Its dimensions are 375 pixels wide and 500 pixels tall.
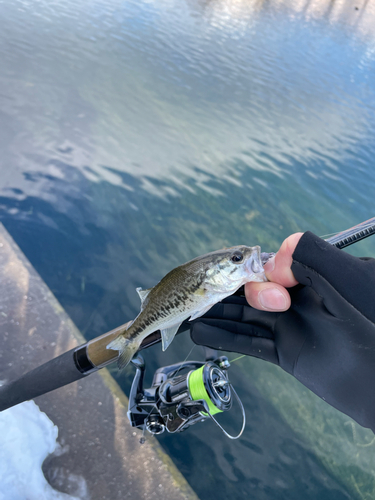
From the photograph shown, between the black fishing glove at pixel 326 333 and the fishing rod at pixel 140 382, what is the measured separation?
0.99ft

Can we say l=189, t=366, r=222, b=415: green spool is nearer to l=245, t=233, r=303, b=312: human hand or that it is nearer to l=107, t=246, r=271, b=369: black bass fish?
l=107, t=246, r=271, b=369: black bass fish

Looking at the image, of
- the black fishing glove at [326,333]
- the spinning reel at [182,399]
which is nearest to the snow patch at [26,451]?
the spinning reel at [182,399]

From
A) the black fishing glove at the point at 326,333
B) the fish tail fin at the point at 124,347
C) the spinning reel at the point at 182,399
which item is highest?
the black fishing glove at the point at 326,333

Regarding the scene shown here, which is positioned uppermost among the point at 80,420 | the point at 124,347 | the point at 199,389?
the point at 124,347

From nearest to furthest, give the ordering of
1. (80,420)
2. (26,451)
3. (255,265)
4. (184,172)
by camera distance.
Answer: (255,265) → (26,451) → (80,420) → (184,172)

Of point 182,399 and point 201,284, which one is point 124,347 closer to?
Result: point 201,284

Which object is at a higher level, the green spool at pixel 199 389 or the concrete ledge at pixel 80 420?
the green spool at pixel 199 389

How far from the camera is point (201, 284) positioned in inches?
81.8

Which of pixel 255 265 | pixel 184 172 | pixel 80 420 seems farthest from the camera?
pixel 184 172

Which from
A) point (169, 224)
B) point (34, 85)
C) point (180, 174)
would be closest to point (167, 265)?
point (169, 224)

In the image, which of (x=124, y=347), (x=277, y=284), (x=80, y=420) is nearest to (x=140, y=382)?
(x=80, y=420)

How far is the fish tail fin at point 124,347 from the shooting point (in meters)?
2.22

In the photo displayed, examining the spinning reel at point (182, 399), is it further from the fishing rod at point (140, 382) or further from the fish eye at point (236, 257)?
the fish eye at point (236, 257)

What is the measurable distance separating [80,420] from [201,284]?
7.10ft
